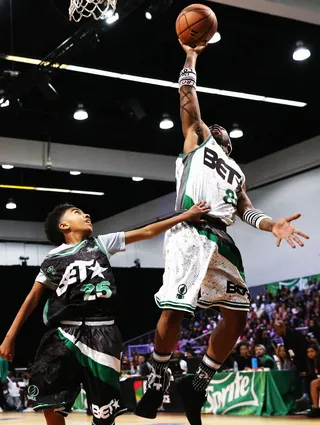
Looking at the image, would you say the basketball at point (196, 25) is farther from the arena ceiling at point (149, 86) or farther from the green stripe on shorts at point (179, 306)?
the arena ceiling at point (149, 86)

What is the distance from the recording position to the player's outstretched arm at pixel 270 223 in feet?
11.2

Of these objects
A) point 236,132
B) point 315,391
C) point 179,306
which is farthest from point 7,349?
point 236,132

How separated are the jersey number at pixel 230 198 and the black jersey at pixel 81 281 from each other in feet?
2.15

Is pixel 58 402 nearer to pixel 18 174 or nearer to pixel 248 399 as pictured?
pixel 248 399

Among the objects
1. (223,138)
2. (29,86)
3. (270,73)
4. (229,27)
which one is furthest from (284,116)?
(223,138)

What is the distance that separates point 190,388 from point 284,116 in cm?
958

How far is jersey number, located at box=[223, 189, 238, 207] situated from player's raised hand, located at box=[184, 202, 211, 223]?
0.17 meters

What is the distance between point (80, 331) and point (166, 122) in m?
9.27

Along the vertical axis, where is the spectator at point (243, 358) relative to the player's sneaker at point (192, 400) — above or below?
above

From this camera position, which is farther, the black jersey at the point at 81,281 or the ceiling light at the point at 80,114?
the ceiling light at the point at 80,114

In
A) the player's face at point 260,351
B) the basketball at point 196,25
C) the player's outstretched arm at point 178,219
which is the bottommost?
the player's face at point 260,351

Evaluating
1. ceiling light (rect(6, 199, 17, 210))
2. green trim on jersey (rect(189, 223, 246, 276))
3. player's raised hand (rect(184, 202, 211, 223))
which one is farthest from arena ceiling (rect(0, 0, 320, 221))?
green trim on jersey (rect(189, 223, 246, 276))

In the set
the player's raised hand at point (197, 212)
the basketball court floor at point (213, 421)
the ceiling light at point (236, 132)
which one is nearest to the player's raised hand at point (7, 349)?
the player's raised hand at point (197, 212)

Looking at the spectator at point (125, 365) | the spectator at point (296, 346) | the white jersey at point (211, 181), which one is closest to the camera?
the white jersey at point (211, 181)
